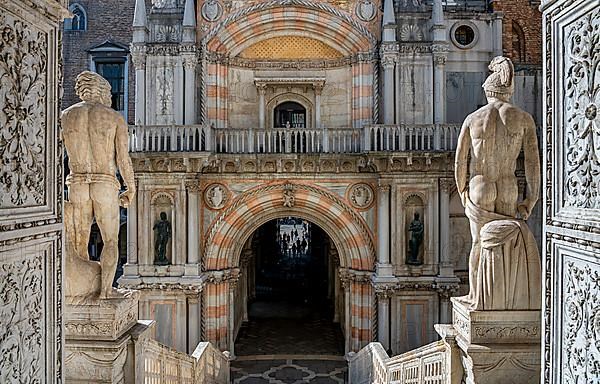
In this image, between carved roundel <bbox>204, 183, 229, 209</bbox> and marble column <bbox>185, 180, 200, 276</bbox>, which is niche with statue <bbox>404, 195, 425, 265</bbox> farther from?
marble column <bbox>185, 180, 200, 276</bbox>

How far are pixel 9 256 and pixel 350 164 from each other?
41.1ft

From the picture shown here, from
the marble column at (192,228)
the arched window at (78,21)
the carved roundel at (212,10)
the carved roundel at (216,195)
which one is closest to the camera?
the marble column at (192,228)

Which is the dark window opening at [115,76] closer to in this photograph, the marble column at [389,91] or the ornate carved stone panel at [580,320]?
the marble column at [389,91]

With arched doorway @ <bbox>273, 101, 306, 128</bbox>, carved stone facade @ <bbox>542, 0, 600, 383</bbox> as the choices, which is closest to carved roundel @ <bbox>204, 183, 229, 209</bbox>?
arched doorway @ <bbox>273, 101, 306, 128</bbox>

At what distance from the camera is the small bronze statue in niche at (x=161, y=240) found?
1573 cm

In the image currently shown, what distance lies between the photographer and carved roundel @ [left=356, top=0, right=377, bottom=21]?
16.4 m

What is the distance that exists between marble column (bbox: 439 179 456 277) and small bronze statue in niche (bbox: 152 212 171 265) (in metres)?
7.74

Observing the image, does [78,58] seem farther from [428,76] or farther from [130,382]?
[130,382]

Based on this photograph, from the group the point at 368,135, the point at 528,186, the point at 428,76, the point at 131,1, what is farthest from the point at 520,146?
the point at 131,1

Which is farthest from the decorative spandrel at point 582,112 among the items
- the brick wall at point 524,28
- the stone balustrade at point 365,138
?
the brick wall at point 524,28

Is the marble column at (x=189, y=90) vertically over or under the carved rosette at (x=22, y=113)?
over

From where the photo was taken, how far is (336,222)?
16484 millimetres

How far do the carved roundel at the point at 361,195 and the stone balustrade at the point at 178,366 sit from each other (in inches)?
224

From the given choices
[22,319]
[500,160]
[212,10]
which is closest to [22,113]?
[22,319]
